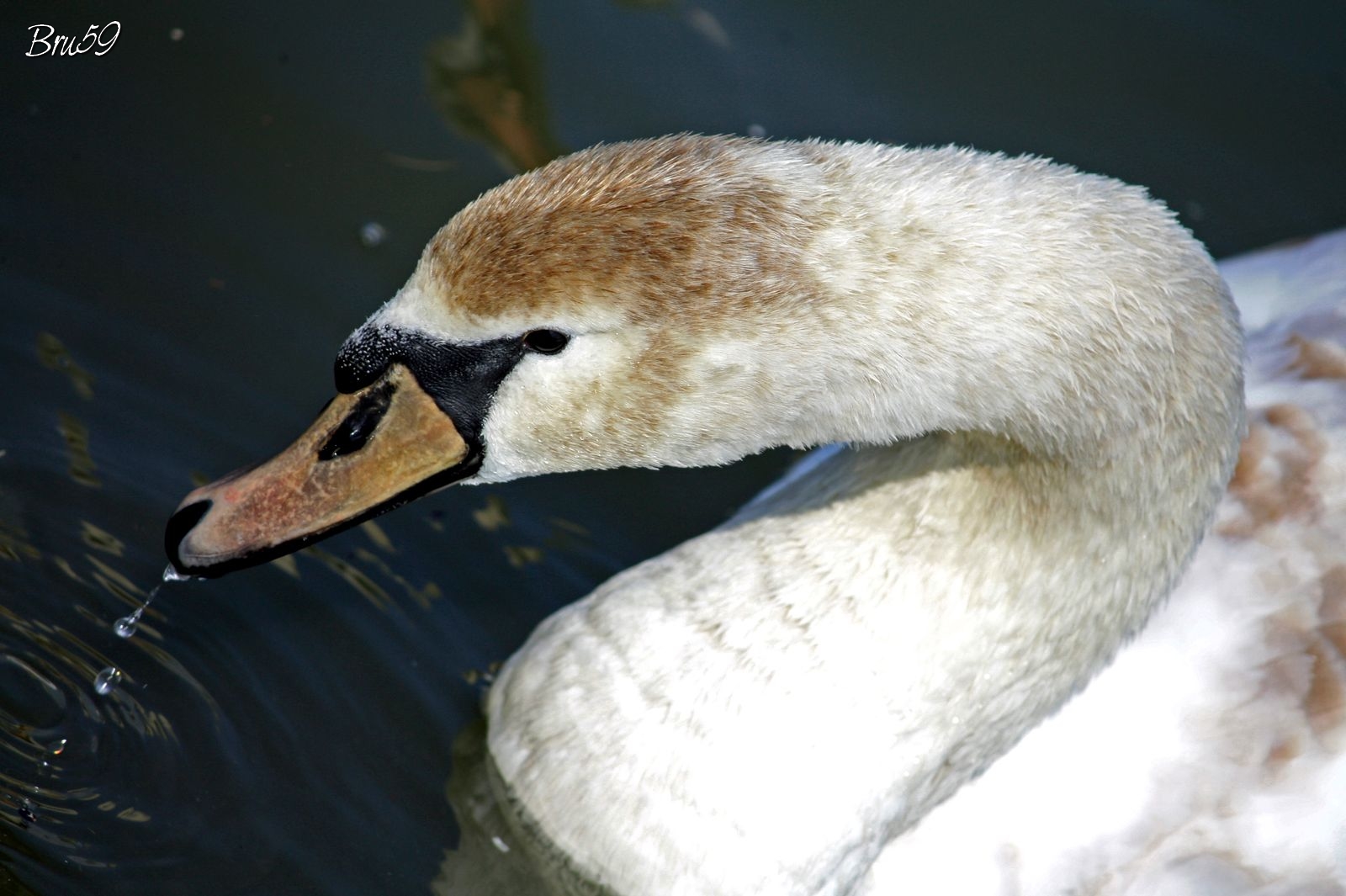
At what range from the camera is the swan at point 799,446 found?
2.87 meters

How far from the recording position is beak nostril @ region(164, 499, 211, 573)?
331 centimetres

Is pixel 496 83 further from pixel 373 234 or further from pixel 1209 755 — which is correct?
pixel 1209 755

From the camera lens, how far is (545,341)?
303 centimetres

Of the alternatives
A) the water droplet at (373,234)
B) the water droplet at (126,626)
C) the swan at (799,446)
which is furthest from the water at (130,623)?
the water droplet at (373,234)

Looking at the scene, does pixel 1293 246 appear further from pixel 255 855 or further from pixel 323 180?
pixel 255 855

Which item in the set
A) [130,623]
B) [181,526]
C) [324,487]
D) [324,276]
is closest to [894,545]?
[324,487]

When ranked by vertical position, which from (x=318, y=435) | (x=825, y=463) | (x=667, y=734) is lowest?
(x=667, y=734)

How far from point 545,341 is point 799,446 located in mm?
540

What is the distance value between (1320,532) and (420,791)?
7.70 feet

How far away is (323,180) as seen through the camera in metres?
5.73

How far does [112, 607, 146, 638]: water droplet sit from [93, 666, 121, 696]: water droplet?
119 millimetres

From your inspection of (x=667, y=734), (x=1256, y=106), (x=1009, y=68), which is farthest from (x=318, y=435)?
(x=1256, y=106)
